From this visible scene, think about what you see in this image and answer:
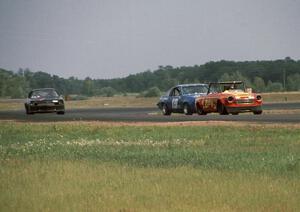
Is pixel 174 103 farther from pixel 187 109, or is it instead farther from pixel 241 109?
pixel 241 109

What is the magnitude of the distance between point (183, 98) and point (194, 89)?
37.2 inches

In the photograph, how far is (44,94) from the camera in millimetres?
41312

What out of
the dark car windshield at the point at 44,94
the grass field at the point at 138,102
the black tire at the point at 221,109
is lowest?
the grass field at the point at 138,102

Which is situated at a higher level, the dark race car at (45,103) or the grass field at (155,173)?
the dark race car at (45,103)

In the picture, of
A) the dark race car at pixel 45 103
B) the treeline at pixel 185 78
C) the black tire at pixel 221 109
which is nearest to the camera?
the black tire at pixel 221 109

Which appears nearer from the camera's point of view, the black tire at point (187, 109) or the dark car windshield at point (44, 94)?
the black tire at point (187, 109)

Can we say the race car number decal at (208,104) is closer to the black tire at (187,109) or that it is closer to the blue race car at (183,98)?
the blue race car at (183,98)

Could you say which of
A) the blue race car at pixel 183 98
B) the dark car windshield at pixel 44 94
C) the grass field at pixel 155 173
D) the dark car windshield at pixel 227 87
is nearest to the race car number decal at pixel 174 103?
the blue race car at pixel 183 98

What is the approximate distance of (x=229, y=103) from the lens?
3025cm

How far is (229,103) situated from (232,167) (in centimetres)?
1834

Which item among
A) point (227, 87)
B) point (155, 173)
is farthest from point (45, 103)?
point (155, 173)

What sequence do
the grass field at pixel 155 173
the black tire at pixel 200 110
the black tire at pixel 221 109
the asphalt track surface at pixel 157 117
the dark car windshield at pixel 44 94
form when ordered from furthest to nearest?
the dark car windshield at pixel 44 94
the black tire at pixel 200 110
the black tire at pixel 221 109
the asphalt track surface at pixel 157 117
the grass field at pixel 155 173

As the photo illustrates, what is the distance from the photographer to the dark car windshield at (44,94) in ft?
136

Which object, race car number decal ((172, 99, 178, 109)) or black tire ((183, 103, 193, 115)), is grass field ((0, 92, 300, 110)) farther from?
black tire ((183, 103, 193, 115))
